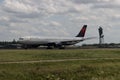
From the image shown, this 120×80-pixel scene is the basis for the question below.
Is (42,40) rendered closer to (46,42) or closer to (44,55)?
(46,42)

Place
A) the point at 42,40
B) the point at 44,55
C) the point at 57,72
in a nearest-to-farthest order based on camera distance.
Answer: the point at 57,72 < the point at 44,55 < the point at 42,40

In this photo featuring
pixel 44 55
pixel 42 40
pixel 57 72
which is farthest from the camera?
pixel 42 40

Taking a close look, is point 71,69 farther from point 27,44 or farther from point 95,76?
point 27,44

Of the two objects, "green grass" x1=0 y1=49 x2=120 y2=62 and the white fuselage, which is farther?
the white fuselage

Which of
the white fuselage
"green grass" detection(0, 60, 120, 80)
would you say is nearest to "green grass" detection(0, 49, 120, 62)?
"green grass" detection(0, 60, 120, 80)

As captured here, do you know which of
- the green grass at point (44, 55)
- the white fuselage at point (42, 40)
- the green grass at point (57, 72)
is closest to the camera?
the green grass at point (57, 72)

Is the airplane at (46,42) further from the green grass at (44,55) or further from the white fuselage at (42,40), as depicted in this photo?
the green grass at (44,55)

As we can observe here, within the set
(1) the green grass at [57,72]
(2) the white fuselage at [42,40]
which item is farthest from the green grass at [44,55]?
(2) the white fuselage at [42,40]

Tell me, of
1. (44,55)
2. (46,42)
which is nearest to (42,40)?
(46,42)

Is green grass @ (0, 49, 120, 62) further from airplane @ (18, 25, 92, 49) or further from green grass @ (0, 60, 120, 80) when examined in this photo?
airplane @ (18, 25, 92, 49)

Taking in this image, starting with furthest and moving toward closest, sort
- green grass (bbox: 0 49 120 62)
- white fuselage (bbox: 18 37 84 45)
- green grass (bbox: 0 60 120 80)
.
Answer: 1. white fuselage (bbox: 18 37 84 45)
2. green grass (bbox: 0 49 120 62)
3. green grass (bbox: 0 60 120 80)

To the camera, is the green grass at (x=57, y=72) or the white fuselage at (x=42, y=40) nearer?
the green grass at (x=57, y=72)

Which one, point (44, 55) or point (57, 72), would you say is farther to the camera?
point (44, 55)

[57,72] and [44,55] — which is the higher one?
[44,55]
